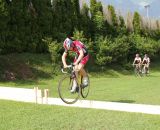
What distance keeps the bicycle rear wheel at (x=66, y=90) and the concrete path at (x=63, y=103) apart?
0.17 metres

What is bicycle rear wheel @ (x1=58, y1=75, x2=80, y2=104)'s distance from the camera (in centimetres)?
1352

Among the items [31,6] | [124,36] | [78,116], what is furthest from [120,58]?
[78,116]

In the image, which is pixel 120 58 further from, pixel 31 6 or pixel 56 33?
pixel 31 6

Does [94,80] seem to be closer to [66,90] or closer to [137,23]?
[66,90]

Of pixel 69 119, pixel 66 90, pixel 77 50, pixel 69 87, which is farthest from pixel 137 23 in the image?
pixel 69 119

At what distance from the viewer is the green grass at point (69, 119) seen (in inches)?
388

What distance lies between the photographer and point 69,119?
10633 mm

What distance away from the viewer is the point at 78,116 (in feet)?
36.0

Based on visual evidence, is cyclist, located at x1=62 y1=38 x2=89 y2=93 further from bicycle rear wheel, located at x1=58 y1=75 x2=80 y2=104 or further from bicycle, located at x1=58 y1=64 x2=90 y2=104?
bicycle rear wheel, located at x1=58 y1=75 x2=80 y2=104

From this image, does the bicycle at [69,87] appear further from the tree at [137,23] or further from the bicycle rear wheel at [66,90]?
the tree at [137,23]

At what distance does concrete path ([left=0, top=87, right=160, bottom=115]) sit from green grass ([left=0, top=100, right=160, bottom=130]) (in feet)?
1.45

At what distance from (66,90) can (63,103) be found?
1.60 feet

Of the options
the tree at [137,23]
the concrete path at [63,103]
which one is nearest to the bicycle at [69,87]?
the concrete path at [63,103]

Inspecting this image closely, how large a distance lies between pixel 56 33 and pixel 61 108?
2480 centimetres
